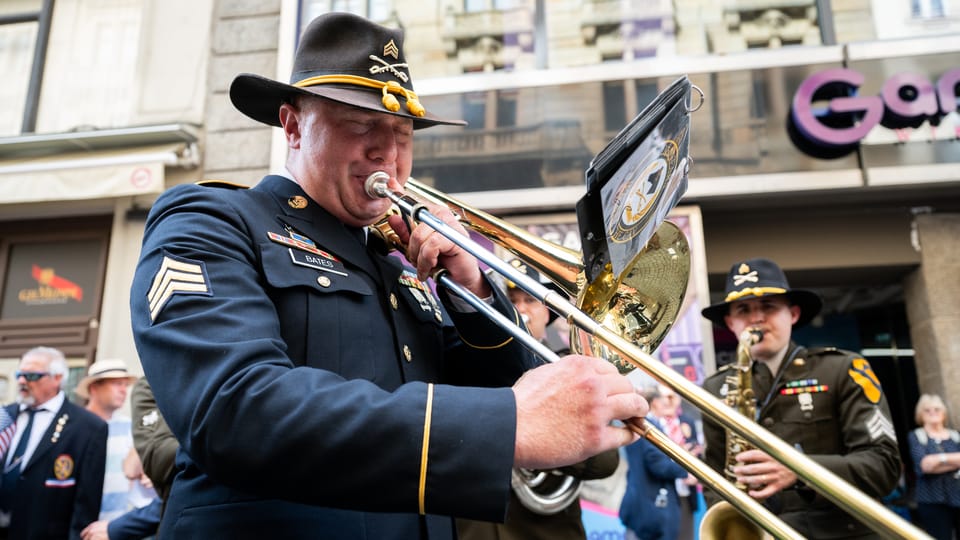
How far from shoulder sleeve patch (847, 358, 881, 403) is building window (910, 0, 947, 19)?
19.7ft

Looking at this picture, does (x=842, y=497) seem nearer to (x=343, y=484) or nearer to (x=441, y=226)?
(x=343, y=484)

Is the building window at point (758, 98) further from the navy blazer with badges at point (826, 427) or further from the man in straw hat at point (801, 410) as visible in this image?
the navy blazer with badges at point (826, 427)

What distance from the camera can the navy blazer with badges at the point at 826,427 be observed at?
135 inches

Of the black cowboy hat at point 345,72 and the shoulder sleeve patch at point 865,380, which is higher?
the black cowboy hat at point 345,72

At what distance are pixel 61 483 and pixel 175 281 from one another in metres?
4.54

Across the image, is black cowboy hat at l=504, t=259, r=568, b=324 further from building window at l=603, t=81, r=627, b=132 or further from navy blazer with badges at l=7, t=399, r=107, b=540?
building window at l=603, t=81, r=627, b=132

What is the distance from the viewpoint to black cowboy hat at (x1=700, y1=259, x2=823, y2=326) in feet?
13.4

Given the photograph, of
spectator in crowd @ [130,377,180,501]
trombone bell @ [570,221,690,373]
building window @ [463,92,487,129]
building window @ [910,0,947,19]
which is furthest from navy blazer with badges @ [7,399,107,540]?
building window @ [910,0,947,19]

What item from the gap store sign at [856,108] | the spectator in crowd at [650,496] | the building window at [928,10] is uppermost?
the building window at [928,10]

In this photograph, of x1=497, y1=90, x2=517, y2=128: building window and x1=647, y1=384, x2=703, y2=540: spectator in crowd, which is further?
x1=497, y1=90, x2=517, y2=128: building window

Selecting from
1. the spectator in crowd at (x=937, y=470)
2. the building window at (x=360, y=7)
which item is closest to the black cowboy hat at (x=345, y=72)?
the spectator in crowd at (x=937, y=470)

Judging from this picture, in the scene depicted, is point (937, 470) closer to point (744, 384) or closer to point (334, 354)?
point (744, 384)

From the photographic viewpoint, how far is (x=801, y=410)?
3826 mm

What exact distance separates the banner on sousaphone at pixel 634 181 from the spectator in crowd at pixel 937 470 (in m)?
6.54
